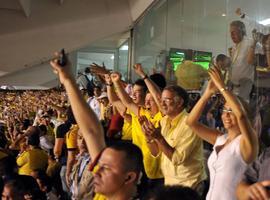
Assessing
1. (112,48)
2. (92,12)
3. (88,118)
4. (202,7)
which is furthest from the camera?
(112,48)

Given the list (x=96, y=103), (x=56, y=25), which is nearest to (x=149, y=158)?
(x=96, y=103)

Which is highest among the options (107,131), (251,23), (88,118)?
(251,23)

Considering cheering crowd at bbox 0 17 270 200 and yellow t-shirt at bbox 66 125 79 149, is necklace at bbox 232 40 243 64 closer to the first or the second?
cheering crowd at bbox 0 17 270 200

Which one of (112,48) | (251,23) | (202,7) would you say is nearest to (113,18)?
(112,48)

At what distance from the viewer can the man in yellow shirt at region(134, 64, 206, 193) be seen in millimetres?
2781

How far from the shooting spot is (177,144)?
2.86 meters

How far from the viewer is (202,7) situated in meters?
5.19

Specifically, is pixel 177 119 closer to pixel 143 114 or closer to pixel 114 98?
pixel 143 114

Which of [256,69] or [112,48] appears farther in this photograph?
[112,48]

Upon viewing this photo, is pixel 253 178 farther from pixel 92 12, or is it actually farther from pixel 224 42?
pixel 92 12

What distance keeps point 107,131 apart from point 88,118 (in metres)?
1.82

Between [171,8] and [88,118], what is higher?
[171,8]

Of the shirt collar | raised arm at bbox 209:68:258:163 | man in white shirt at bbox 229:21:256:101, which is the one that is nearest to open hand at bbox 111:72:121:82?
man in white shirt at bbox 229:21:256:101

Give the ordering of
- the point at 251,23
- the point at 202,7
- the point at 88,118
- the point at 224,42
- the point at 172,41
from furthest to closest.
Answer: the point at 172,41, the point at 202,7, the point at 224,42, the point at 251,23, the point at 88,118
